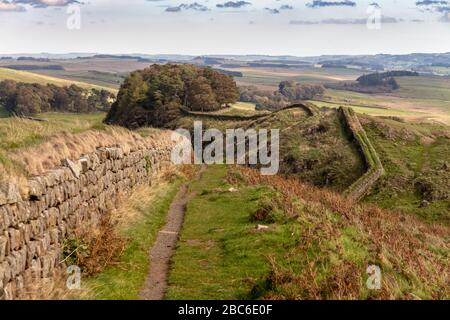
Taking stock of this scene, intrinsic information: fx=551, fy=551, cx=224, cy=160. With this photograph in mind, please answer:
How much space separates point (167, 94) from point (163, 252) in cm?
8023

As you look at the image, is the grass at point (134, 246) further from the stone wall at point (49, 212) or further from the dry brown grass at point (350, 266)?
the dry brown grass at point (350, 266)

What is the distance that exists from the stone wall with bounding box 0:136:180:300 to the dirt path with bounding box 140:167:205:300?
7.37ft

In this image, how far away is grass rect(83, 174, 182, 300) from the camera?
42.5 feet

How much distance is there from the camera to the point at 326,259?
13875mm

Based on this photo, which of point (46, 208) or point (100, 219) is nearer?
point (46, 208)

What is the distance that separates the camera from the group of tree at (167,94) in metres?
93.5

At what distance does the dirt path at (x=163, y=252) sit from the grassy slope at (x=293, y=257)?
289 mm

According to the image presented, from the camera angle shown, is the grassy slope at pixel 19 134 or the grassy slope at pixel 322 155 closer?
the grassy slope at pixel 19 134

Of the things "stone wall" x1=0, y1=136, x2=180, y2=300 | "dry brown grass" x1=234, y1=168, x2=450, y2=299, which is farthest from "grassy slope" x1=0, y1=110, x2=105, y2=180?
"dry brown grass" x1=234, y1=168, x2=450, y2=299

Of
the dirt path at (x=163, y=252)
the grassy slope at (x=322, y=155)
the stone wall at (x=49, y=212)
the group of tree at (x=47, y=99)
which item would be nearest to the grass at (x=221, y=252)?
the dirt path at (x=163, y=252)

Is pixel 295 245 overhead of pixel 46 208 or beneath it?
beneath

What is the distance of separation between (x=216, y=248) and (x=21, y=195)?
7.05m
